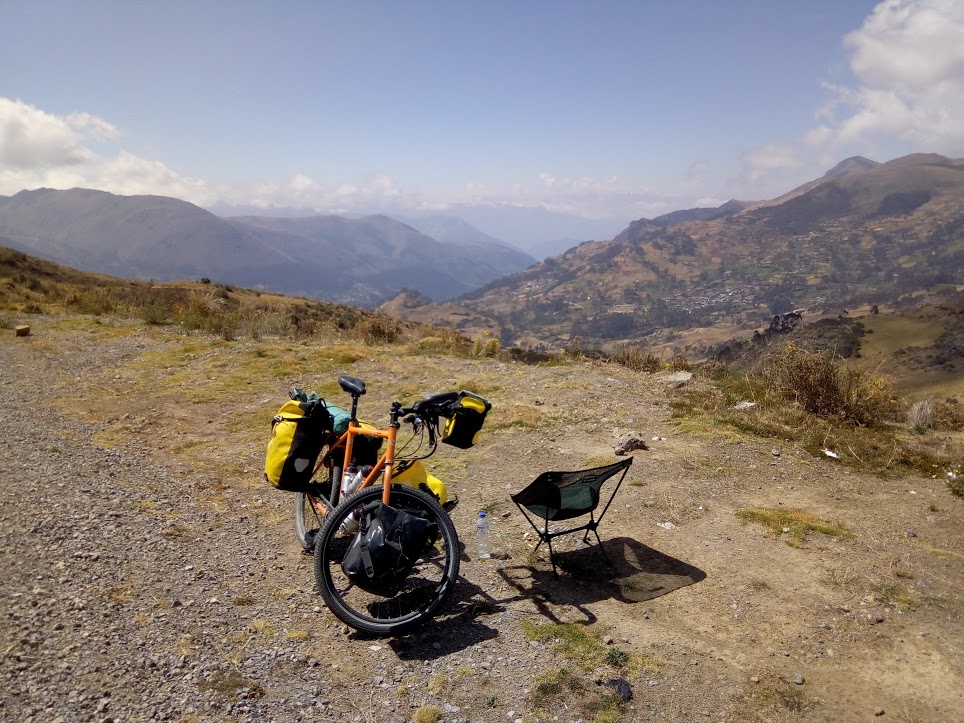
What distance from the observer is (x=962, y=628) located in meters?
3.69

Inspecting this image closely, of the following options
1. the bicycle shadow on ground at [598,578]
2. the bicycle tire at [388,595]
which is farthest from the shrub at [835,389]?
the bicycle tire at [388,595]

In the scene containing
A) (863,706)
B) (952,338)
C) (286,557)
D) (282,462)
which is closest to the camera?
(863,706)

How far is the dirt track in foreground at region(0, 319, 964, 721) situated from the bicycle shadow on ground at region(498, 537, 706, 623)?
0.07ft

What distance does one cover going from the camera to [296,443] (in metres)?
4.17

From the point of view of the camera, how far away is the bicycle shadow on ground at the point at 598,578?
13.6 feet

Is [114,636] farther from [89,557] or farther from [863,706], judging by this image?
[863,706]

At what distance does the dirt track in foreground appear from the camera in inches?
120

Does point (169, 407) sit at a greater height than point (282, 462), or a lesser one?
lesser

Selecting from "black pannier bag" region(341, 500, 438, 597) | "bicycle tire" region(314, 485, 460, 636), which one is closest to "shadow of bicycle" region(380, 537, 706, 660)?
"bicycle tire" region(314, 485, 460, 636)

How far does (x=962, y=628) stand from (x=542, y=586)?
2.95 m

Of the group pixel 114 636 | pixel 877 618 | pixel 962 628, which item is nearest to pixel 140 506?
pixel 114 636

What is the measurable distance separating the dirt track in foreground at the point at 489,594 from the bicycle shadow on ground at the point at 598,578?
21 mm

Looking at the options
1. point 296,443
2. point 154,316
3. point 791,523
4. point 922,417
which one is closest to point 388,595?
point 296,443

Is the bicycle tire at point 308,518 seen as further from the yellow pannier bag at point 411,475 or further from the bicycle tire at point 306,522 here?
the yellow pannier bag at point 411,475
